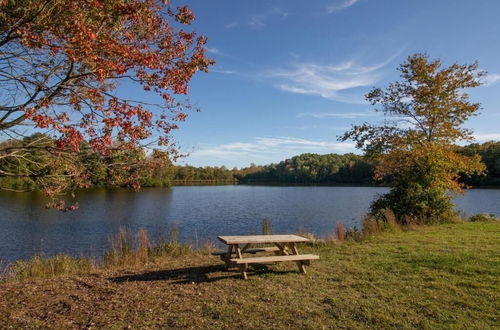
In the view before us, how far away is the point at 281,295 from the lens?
543 centimetres

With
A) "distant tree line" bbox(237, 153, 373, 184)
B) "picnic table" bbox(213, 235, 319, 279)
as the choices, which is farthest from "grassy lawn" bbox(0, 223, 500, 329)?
"distant tree line" bbox(237, 153, 373, 184)

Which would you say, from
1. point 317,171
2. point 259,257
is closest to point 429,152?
point 259,257

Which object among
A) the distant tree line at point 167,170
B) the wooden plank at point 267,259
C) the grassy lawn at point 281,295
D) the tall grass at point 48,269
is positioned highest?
the distant tree line at point 167,170

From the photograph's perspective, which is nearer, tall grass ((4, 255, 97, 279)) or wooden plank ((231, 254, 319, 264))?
wooden plank ((231, 254, 319, 264))

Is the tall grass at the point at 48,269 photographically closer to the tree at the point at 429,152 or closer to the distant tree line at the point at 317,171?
the tree at the point at 429,152

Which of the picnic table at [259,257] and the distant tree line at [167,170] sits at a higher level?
the distant tree line at [167,170]

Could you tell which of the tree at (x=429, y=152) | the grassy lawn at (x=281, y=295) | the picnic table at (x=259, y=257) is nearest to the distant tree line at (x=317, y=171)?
the tree at (x=429, y=152)

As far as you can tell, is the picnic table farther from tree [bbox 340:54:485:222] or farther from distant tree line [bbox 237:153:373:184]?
distant tree line [bbox 237:153:373:184]

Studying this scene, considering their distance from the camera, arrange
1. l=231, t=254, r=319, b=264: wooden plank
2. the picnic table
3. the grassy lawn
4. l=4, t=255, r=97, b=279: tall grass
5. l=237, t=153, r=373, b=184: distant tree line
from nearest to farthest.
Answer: the grassy lawn → l=231, t=254, r=319, b=264: wooden plank → the picnic table → l=4, t=255, r=97, b=279: tall grass → l=237, t=153, r=373, b=184: distant tree line

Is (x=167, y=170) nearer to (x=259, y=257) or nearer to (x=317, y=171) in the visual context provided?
(x=259, y=257)

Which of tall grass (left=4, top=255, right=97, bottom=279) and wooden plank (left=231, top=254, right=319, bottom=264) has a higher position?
wooden plank (left=231, top=254, right=319, bottom=264)

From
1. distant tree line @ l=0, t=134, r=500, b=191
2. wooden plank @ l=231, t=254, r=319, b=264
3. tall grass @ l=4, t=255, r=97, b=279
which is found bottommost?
tall grass @ l=4, t=255, r=97, b=279

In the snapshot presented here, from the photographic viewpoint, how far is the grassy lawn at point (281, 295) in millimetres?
4438

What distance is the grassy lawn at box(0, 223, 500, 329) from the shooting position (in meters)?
4.44
